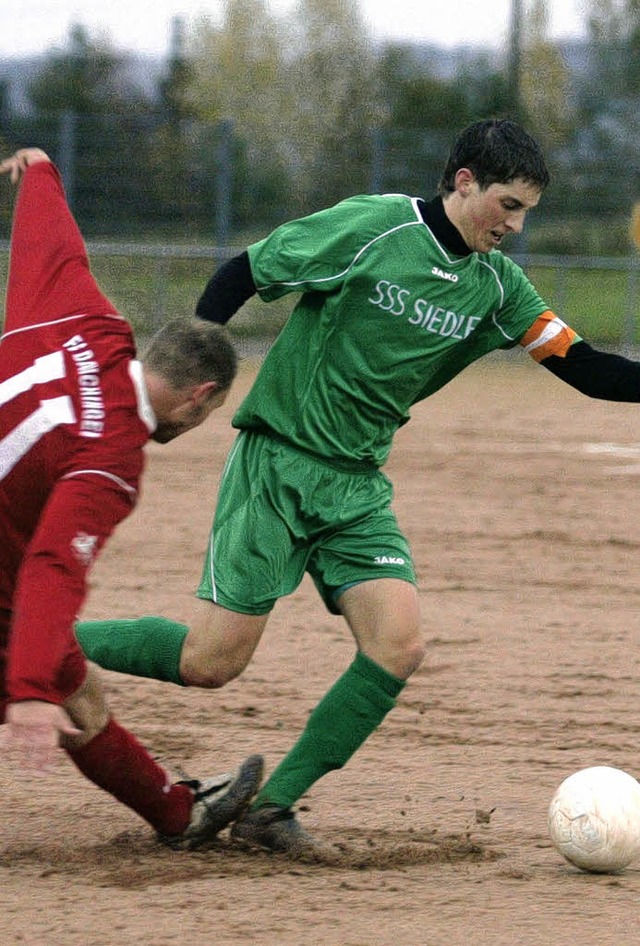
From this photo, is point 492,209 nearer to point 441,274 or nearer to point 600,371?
point 441,274

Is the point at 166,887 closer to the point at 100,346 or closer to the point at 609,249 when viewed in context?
the point at 100,346

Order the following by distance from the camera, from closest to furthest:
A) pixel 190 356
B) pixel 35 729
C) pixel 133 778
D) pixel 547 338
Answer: pixel 35 729 < pixel 190 356 < pixel 133 778 < pixel 547 338

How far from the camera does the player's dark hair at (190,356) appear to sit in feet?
11.5

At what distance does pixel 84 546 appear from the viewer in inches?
128

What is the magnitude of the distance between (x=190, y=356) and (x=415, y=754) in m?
2.14

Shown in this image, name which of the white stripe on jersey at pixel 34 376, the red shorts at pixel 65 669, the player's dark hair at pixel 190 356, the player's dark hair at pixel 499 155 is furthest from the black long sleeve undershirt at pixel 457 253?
the red shorts at pixel 65 669

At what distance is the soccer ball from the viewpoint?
390 cm

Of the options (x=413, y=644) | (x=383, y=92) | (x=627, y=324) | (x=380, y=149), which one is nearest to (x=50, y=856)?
(x=413, y=644)

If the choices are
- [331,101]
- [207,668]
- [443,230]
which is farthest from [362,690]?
[331,101]

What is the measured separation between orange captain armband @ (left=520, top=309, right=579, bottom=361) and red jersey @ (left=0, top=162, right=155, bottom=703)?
56.5 inches

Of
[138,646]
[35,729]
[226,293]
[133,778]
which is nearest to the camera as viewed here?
[35,729]

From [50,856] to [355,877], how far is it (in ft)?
2.78

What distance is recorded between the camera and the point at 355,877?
3.91 m

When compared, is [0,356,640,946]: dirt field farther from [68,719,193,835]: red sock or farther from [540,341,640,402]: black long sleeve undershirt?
[540,341,640,402]: black long sleeve undershirt
